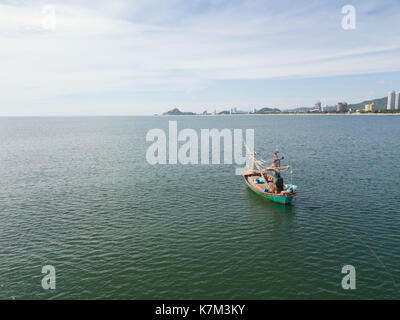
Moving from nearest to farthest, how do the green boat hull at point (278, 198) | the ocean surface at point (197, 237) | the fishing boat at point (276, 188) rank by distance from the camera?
the ocean surface at point (197, 237), the green boat hull at point (278, 198), the fishing boat at point (276, 188)

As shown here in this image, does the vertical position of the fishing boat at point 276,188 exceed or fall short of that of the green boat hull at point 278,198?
it exceeds it

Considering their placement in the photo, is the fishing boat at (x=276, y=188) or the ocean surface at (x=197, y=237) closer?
the ocean surface at (x=197, y=237)

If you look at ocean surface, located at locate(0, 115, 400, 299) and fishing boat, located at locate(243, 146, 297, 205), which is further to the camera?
fishing boat, located at locate(243, 146, 297, 205)

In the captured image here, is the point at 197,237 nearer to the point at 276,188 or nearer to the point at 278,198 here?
the point at 278,198

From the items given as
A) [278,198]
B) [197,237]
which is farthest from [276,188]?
[197,237]

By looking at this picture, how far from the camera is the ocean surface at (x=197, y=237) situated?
91.5 ft

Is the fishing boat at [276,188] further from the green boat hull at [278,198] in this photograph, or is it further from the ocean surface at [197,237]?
the ocean surface at [197,237]

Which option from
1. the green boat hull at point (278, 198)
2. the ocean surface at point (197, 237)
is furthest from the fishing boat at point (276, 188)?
the ocean surface at point (197, 237)

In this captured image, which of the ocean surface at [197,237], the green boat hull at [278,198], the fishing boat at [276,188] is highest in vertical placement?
the fishing boat at [276,188]

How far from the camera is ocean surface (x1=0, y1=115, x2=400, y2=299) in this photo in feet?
91.5

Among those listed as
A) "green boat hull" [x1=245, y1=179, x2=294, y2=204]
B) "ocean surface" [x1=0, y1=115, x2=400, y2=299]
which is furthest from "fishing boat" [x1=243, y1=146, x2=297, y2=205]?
"ocean surface" [x1=0, y1=115, x2=400, y2=299]

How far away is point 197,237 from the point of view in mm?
38000

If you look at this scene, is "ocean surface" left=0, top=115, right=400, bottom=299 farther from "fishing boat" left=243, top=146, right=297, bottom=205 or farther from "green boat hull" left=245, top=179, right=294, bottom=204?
"fishing boat" left=243, top=146, right=297, bottom=205
